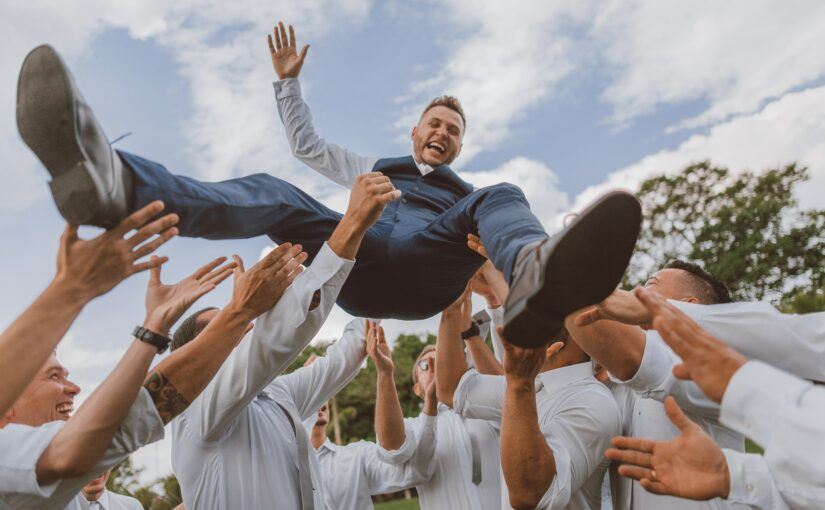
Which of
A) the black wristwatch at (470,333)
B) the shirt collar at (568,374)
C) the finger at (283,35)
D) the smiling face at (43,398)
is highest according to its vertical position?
the finger at (283,35)

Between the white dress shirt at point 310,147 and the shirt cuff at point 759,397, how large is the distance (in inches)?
115

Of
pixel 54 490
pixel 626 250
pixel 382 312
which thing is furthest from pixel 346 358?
pixel 626 250

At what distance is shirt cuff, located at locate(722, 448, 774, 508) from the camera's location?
8.16ft

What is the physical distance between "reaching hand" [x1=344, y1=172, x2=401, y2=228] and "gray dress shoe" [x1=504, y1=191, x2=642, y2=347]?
0.89 m

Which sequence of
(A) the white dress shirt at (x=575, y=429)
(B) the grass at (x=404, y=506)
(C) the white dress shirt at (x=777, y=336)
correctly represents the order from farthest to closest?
(B) the grass at (x=404, y=506) < (A) the white dress shirt at (x=575, y=429) < (C) the white dress shirt at (x=777, y=336)

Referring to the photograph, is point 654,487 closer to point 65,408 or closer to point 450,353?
point 450,353

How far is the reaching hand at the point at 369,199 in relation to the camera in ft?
10.1

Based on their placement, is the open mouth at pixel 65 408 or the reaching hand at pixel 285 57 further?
the reaching hand at pixel 285 57

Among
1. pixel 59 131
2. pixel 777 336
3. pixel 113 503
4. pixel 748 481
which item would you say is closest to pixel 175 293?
pixel 59 131

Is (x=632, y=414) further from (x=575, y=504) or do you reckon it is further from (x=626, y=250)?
(x=626, y=250)

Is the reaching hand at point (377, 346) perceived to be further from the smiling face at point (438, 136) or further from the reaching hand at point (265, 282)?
the reaching hand at point (265, 282)

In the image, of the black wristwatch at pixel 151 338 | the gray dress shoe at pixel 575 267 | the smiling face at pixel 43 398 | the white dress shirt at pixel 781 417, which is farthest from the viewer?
the smiling face at pixel 43 398

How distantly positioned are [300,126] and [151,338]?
2.25 m

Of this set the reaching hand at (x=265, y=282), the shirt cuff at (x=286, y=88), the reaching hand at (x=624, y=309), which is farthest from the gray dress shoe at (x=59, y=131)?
the shirt cuff at (x=286, y=88)
